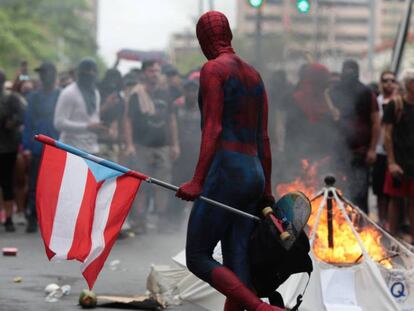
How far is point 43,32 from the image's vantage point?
9269 centimetres

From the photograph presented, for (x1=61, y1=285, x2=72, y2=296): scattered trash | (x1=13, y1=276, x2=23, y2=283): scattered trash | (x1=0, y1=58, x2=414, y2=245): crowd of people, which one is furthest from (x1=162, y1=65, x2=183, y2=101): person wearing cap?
(x1=61, y1=285, x2=72, y2=296): scattered trash

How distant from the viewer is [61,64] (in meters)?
115

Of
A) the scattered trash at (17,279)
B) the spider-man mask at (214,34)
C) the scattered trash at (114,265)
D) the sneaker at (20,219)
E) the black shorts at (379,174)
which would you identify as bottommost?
the sneaker at (20,219)

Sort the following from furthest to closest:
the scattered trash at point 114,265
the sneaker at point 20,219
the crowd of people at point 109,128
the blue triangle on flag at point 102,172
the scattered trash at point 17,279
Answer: the sneaker at point 20,219, the crowd of people at point 109,128, the scattered trash at point 114,265, the scattered trash at point 17,279, the blue triangle on flag at point 102,172

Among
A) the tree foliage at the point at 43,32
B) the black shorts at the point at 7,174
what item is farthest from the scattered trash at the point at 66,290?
the tree foliage at the point at 43,32

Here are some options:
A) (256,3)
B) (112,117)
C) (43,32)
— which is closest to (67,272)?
(112,117)

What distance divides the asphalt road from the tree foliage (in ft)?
134

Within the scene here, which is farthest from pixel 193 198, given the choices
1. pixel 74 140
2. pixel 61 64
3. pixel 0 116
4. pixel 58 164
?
pixel 61 64

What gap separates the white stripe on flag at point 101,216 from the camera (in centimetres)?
753

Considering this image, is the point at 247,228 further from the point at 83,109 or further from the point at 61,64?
the point at 61,64

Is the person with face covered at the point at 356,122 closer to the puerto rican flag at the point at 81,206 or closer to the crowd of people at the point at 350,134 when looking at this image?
the crowd of people at the point at 350,134

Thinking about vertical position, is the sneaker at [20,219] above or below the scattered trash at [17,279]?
below

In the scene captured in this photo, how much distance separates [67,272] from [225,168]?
3980 millimetres

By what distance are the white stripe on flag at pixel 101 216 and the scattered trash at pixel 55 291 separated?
1659 mm
